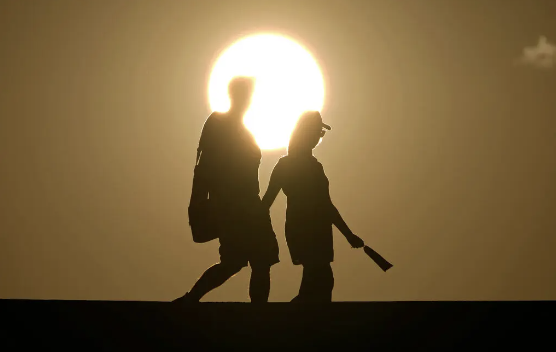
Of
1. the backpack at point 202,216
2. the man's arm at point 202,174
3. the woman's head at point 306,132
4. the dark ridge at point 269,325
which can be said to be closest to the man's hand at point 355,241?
the woman's head at point 306,132

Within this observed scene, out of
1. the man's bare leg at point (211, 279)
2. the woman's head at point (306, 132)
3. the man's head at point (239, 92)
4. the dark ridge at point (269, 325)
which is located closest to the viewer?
the dark ridge at point (269, 325)

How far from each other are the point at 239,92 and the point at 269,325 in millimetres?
2784

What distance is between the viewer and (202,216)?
5684mm

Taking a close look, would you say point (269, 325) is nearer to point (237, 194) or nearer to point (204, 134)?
point (237, 194)

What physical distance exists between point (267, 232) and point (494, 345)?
2.52 metres

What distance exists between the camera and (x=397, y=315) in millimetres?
3832

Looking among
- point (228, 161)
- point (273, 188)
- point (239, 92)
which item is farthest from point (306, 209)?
point (239, 92)

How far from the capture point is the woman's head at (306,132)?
6.48m

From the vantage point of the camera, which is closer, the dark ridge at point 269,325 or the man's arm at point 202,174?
the dark ridge at point 269,325

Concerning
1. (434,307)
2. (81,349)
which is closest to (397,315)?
(434,307)

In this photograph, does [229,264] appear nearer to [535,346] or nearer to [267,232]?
[267,232]

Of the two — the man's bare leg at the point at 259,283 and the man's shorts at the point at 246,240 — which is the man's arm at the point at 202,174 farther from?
the man's bare leg at the point at 259,283

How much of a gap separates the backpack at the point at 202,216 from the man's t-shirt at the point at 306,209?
2.97ft

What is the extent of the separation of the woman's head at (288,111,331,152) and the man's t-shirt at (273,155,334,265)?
0.11 m
